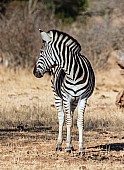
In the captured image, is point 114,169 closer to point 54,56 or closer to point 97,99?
point 54,56

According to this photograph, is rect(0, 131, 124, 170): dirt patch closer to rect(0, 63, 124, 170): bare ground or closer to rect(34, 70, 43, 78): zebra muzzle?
rect(0, 63, 124, 170): bare ground

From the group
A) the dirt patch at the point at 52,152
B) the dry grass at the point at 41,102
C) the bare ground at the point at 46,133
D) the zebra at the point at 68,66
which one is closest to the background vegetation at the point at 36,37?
the dry grass at the point at 41,102

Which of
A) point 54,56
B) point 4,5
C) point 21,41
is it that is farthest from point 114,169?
point 4,5

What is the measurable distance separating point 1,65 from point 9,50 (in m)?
0.72

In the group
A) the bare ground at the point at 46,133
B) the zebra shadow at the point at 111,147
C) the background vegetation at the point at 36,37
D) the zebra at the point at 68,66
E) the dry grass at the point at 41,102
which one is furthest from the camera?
the background vegetation at the point at 36,37

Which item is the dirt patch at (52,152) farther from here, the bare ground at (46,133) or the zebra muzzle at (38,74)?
the zebra muzzle at (38,74)

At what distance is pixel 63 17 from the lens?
36406 millimetres

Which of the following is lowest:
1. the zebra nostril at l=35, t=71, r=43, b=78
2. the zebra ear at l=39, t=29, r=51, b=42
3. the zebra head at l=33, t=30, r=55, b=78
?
the zebra nostril at l=35, t=71, r=43, b=78

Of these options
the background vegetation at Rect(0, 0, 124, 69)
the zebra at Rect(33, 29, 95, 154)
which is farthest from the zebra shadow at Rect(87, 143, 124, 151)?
the background vegetation at Rect(0, 0, 124, 69)

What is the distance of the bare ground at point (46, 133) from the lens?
29.5ft

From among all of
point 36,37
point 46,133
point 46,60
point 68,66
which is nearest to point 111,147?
point 68,66

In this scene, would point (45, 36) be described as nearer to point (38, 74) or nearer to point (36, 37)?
point (38, 74)

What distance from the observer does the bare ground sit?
9.00 m

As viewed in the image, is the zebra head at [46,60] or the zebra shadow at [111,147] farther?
the zebra shadow at [111,147]
